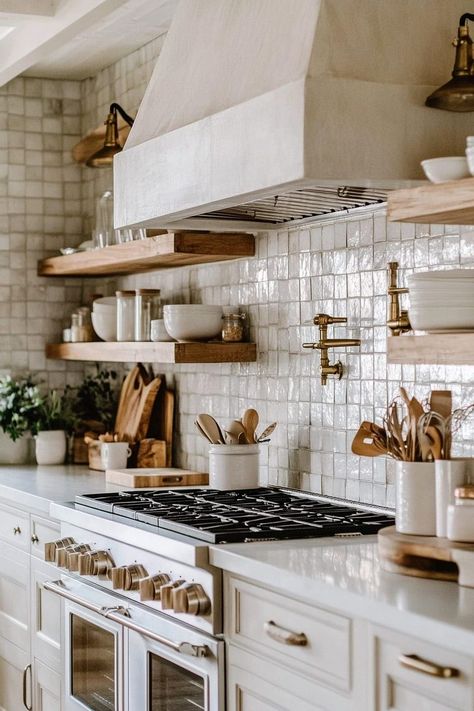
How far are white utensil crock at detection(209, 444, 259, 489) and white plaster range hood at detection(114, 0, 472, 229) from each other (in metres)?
0.85

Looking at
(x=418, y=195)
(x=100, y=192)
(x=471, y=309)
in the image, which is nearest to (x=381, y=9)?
(x=418, y=195)

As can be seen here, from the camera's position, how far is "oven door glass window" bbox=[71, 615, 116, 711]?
11.3 feet

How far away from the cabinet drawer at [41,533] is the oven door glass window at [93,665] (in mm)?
376

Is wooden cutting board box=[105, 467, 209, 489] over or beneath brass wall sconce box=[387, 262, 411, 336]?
beneath

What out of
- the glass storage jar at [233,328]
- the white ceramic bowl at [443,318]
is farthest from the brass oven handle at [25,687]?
the white ceramic bowl at [443,318]

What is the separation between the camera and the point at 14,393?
5148 millimetres

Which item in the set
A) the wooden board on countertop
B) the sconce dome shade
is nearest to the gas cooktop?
the wooden board on countertop

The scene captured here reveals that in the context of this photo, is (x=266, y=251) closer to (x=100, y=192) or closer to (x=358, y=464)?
(x=358, y=464)

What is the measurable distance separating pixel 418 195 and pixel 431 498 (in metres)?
0.68

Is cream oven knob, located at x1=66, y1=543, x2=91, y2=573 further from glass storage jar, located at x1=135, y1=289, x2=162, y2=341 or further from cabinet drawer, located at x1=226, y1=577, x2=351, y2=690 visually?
glass storage jar, located at x1=135, y1=289, x2=162, y2=341

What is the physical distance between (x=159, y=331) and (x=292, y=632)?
Answer: 1931 millimetres

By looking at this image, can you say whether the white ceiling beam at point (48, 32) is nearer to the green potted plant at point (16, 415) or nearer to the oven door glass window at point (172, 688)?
the green potted plant at point (16, 415)

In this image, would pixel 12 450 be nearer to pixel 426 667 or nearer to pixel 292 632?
pixel 292 632

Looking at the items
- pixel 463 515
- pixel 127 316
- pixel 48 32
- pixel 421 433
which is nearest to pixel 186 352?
pixel 127 316
